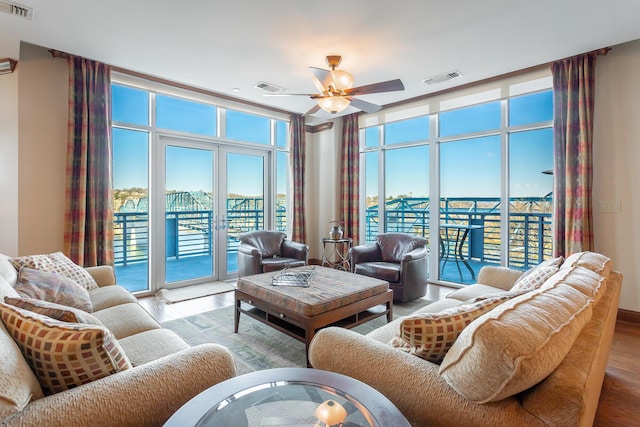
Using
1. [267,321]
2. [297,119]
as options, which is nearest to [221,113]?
[297,119]

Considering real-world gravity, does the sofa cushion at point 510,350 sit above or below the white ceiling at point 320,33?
below

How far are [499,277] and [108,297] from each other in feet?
10.7

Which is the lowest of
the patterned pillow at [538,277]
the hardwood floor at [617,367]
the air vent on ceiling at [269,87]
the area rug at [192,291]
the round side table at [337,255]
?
the hardwood floor at [617,367]

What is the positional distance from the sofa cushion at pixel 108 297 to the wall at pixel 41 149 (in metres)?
1.40

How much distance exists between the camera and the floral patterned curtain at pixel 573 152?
132 inches

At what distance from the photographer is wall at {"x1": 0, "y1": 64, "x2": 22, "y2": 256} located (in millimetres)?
3307

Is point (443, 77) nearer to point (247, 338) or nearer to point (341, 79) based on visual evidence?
point (341, 79)

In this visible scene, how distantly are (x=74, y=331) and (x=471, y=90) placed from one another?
15.8ft

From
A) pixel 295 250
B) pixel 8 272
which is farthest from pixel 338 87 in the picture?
pixel 8 272

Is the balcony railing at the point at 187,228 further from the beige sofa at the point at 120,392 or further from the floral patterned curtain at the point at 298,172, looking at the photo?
the beige sofa at the point at 120,392

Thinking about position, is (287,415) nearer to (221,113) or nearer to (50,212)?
(50,212)

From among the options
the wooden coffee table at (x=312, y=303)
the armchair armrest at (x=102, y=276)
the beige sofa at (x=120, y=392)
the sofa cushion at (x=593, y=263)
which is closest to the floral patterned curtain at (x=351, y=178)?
the wooden coffee table at (x=312, y=303)

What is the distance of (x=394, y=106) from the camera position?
5.15 meters

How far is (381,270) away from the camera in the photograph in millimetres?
3846
